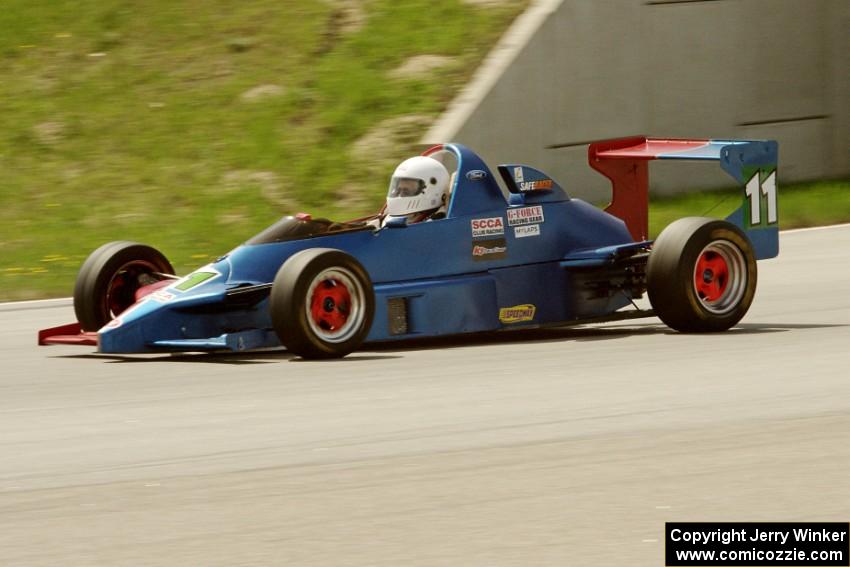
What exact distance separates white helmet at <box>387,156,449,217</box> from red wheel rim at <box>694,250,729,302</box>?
179cm

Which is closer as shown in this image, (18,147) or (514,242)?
(514,242)

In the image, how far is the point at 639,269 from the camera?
38.3ft

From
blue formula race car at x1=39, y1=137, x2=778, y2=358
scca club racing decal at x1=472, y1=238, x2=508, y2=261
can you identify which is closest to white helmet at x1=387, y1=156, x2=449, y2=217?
blue formula race car at x1=39, y1=137, x2=778, y2=358

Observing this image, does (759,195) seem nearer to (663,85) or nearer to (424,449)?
(424,449)

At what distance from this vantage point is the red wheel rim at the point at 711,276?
11.0 meters

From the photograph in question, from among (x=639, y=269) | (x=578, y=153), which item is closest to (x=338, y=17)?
(x=578, y=153)

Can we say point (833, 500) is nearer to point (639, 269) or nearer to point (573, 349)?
point (573, 349)

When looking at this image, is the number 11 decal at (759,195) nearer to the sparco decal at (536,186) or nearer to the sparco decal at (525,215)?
the sparco decal at (536,186)

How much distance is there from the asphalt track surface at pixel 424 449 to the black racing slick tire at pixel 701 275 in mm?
165

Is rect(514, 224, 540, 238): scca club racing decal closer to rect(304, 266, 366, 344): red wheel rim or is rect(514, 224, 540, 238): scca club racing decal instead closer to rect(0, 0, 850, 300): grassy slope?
rect(304, 266, 366, 344): red wheel rim

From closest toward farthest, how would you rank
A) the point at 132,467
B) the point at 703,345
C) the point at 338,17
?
the point at 132,467, the point at 703,345, the point at 338,17

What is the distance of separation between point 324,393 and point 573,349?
2.24 meters

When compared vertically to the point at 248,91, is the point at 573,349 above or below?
below

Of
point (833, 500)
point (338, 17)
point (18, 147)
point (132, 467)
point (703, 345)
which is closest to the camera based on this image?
point (833, 500)
